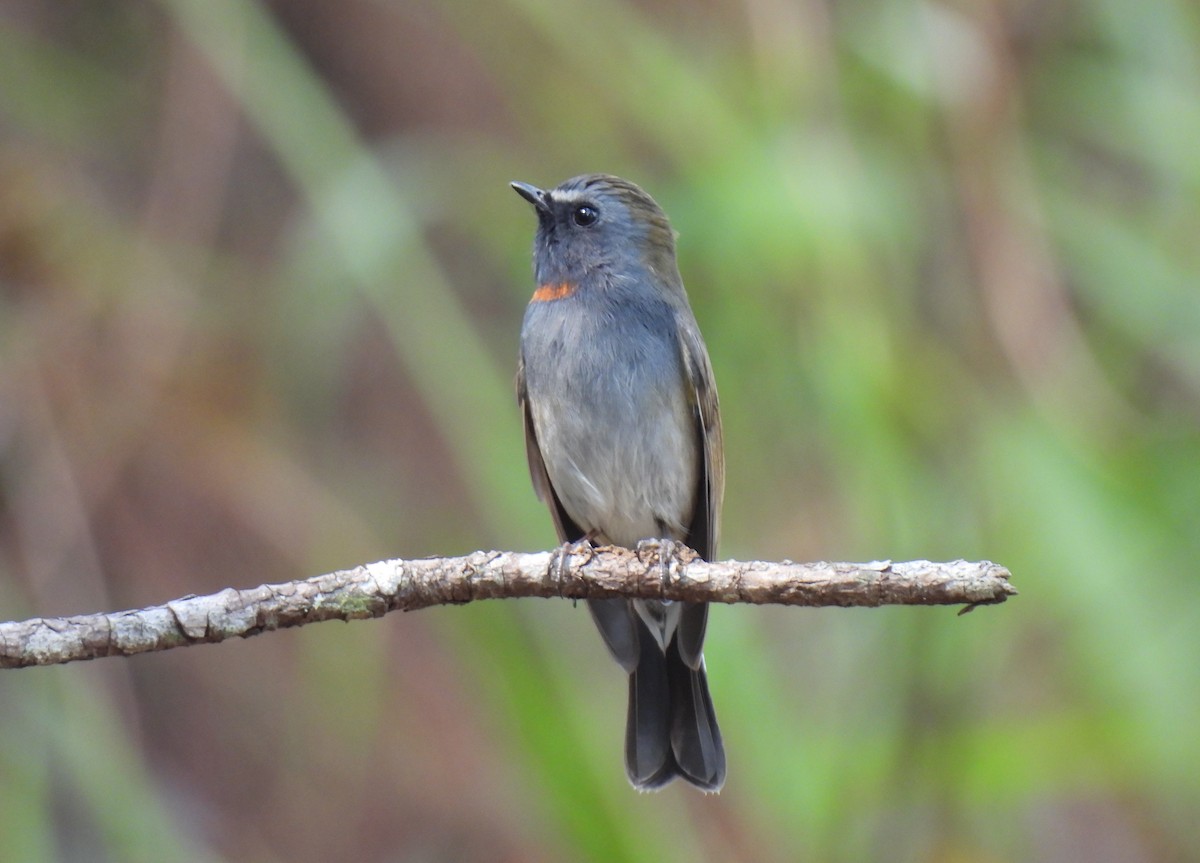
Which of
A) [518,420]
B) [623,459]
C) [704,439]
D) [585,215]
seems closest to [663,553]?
[623,459]

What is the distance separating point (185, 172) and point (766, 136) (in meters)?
2.67

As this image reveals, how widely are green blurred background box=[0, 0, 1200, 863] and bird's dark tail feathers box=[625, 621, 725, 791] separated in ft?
0.38

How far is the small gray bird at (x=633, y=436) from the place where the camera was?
4.30 meters

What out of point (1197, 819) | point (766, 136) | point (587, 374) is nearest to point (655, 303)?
point (587, 374)

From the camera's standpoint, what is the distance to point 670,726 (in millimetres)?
4348

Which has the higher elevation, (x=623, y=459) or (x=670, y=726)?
(x=623, y=459)

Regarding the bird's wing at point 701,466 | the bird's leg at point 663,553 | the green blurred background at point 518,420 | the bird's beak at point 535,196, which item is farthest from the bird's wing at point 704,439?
the bird's leg at point 663,553

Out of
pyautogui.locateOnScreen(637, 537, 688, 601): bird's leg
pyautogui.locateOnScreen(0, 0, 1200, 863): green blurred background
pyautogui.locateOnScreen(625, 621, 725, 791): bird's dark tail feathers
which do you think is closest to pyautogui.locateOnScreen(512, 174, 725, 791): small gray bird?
pyautogui.locateOnScreen(625, 621, 725, 791): bird's dark tail feathers

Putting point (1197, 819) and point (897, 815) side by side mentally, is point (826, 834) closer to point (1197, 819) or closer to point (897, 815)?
point (897, 815)

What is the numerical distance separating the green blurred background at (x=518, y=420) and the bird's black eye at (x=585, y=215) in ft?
1.03

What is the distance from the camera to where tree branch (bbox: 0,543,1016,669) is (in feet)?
7.47

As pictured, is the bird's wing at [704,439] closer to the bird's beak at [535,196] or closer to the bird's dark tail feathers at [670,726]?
the bird's dark tail feathers at [670,726]

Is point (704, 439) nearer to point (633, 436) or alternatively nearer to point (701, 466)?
point (701, 466)

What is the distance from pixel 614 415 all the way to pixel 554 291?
1.93 ft
